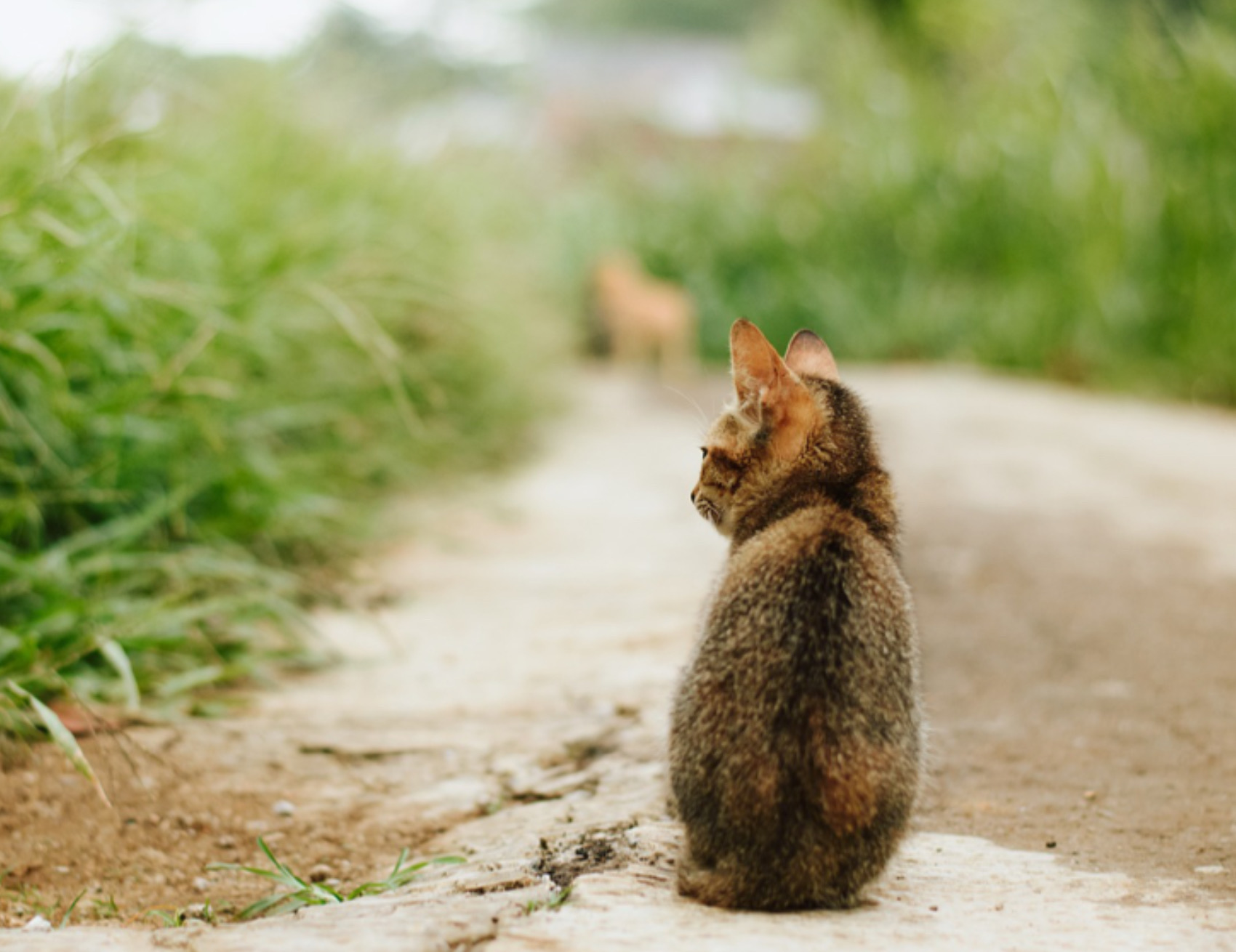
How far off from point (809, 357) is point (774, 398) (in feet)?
1.14

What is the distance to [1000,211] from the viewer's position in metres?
9.91

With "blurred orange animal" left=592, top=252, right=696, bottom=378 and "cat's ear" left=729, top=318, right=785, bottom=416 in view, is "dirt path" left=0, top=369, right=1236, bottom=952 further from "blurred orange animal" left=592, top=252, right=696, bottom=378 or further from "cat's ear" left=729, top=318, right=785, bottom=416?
"blurred orange animal" left=592, top=252, right=696, bottom=378

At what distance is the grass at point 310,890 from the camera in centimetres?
201

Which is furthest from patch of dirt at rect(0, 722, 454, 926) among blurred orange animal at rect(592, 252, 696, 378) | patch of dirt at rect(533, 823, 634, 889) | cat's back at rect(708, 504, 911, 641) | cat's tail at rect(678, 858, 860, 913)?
blurred orange animal at rect(592, 252, 696, 378)

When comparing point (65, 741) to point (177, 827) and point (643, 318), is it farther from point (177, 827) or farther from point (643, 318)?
point (643, 318)

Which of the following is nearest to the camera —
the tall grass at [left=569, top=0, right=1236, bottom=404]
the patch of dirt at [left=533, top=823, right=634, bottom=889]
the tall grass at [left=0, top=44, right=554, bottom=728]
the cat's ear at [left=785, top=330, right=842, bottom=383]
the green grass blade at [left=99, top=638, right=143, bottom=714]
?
the patch of dirt at [left=533, top=823, right=634, bottom=889]

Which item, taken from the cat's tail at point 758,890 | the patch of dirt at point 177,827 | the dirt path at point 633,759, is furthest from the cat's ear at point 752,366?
the patch of dirt at point 177,827

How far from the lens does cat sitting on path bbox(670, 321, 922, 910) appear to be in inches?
71.4

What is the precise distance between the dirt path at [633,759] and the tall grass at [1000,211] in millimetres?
3019

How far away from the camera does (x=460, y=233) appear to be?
6902 millimetres

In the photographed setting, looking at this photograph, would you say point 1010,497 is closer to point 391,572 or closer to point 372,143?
point 391,572

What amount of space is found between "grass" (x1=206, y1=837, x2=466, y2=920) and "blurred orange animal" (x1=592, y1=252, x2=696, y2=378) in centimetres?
904

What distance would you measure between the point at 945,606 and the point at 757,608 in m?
2.30

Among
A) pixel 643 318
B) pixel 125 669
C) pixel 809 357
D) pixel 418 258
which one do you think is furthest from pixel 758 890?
pixel 643 318
